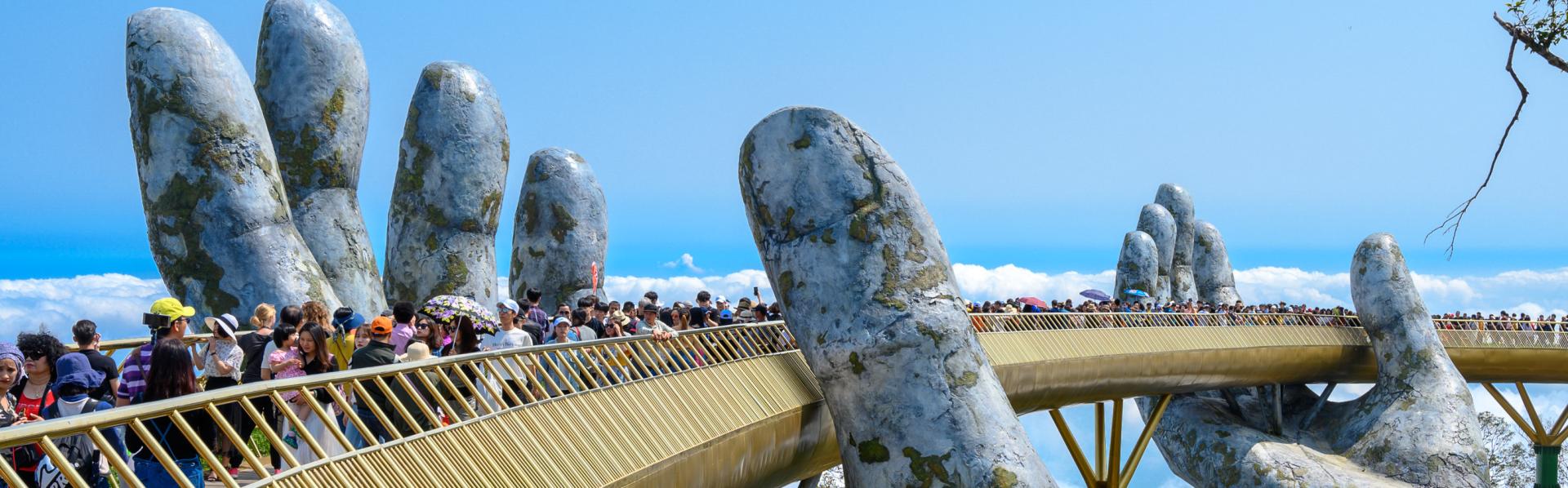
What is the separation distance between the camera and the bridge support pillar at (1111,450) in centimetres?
2395

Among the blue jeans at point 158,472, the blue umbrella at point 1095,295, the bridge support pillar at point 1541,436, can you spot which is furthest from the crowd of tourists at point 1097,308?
the blue jeans at point 158,472

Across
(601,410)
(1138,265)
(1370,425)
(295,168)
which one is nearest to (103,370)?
(601,410)

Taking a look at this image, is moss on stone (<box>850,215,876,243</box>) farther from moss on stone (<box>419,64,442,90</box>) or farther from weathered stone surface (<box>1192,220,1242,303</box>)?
weathered stone surface (<box>1192,220,1242,303</box>)

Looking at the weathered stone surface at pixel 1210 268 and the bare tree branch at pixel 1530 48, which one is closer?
the bare tree branch at pixel 1530 48

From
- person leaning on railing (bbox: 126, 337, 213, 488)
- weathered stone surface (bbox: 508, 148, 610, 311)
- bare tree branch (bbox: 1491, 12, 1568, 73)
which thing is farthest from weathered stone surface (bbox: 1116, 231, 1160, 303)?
person leaning on railing (bbox: 126, 337, 213, 488)

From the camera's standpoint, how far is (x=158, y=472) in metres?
5.46

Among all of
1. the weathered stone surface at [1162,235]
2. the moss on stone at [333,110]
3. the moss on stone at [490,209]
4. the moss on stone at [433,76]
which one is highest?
the weathered stone surface at [1162,235]

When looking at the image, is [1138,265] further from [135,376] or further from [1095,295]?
[135,376]

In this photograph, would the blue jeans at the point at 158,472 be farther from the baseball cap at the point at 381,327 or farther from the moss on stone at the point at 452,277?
the moss on stone at the point at 452,277

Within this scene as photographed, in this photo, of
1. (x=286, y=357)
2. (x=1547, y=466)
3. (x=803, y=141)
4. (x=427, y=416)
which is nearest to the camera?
(x=427, y=416)

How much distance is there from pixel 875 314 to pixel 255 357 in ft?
16.9

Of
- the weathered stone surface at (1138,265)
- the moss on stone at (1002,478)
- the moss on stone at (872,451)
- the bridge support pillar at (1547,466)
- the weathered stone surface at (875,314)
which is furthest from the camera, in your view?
the weathered stone surface at (1138,265)

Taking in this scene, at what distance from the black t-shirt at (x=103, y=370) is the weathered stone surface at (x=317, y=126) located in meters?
9.33

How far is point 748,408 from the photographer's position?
10.0m
